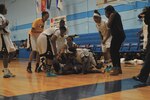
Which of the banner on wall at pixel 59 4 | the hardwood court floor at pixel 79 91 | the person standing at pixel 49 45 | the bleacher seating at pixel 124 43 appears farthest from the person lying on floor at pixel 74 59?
the banner on wall at pixel 59 4

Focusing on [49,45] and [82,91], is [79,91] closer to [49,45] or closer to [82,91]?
[82,91]

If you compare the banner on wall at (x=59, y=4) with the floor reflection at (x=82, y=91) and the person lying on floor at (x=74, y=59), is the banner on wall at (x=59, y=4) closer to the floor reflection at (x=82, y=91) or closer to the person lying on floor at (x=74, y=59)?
the person lying on floor at (x=74, y=59)

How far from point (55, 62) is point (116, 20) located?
163 centimetres

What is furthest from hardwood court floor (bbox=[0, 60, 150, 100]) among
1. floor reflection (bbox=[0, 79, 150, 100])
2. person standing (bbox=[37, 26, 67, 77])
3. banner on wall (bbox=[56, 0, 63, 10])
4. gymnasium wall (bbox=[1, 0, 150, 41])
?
banner on wall (bbox=[56, 0, 63, 10])

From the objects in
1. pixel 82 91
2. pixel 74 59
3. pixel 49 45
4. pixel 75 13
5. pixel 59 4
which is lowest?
pixel 82 91

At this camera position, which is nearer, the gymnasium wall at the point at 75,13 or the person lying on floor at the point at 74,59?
the person lying on floor at the point at 74,59

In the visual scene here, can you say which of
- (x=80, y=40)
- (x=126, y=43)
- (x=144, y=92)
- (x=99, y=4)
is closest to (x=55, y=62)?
(x=144, y=92)

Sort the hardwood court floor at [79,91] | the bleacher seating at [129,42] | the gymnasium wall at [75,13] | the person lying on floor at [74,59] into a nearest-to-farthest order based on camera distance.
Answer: the hardwood court floor at [79,91] < the person lying on floor at [74,59] < the bleacher seating at [129,42] < the gymnasium wall at [75,13]

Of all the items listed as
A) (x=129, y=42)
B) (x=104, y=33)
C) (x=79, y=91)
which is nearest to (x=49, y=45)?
(x=104, y=33)

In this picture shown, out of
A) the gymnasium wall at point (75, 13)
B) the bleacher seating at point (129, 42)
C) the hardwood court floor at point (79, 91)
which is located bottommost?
the hardwood court floor at point (79, 91)

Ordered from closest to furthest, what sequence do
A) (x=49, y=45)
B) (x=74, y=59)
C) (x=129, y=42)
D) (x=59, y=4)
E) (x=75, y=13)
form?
(x=49, y=45)
(x=74, y=59)
(x=129, y=42)
(x=75, y=13)
(x=59, y=4)

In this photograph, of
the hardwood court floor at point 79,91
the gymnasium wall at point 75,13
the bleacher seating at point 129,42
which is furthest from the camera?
the gymnasium wall at point 75,13

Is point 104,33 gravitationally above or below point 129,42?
above

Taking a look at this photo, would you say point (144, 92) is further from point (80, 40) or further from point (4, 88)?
point (80, 40)
